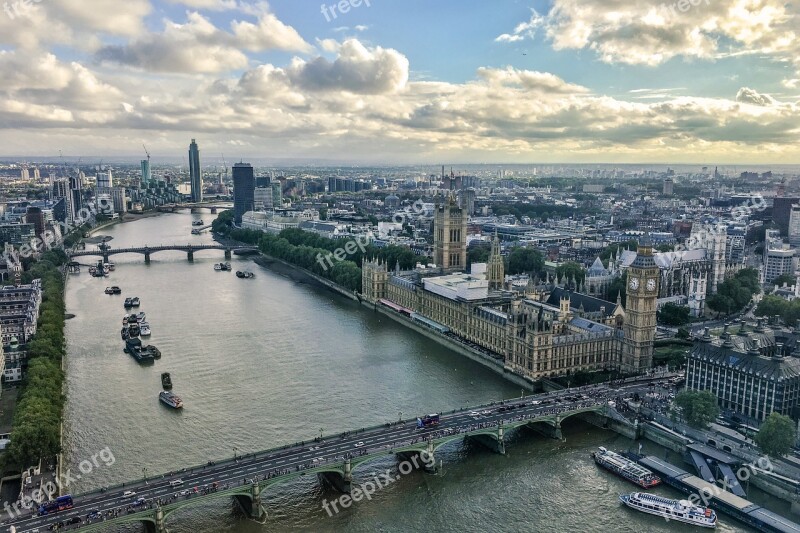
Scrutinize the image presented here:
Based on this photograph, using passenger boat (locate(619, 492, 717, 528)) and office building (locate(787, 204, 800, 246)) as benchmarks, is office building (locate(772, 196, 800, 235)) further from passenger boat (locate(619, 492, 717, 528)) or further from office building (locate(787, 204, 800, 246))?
passenger boat (locate(619, 492, 717, 528))

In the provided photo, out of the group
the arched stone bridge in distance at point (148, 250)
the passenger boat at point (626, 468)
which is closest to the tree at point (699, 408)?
the passenger boat at point (626, 468)

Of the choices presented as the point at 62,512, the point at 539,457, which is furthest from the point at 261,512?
the point at 539,457

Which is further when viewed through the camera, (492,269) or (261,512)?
(492,269)

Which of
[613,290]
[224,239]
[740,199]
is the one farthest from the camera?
[740,199]

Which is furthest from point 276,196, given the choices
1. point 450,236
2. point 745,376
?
point 745,376

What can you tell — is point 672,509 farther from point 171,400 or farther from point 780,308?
point 780,308

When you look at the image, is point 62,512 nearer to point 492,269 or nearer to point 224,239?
point 492,269
